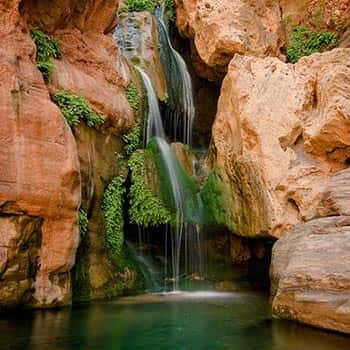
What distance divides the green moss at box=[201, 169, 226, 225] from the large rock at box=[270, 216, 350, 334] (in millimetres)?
4007

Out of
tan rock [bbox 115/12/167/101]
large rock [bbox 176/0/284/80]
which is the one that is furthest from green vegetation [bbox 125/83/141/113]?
large rock [bbox 176/0/284/80]

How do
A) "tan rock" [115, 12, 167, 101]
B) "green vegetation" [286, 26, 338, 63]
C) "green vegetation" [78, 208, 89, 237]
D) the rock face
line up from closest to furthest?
the rock face, "green vegetation" [78, 208, 89, 237], "tan rock" [115, 12, 167, 101], "green vegetation" [286, 26, 338, 63]

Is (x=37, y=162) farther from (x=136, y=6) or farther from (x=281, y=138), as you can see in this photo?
(x=136, y=6)

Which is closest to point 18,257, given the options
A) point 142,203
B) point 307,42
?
point 142,203

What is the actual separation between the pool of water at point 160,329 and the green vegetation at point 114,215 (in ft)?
6.12

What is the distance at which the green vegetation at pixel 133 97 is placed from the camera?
12.9 m

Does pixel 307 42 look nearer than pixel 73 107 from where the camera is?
No

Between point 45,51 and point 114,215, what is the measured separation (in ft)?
13.7

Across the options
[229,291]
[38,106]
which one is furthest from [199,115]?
[38,106]

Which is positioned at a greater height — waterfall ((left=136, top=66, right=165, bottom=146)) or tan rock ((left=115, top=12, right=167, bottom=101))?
tan rock ((left=115, top=12, right=167, bottom=101))

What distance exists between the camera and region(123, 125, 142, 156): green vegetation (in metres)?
12.4

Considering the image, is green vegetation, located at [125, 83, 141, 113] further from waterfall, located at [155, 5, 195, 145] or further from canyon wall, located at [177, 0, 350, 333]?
canyon wall, located at [177, 0, 350, 333]

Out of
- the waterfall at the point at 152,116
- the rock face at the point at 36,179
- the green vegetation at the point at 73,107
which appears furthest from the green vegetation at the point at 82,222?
the waterfall at the point at 152,116

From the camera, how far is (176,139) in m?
15.5
